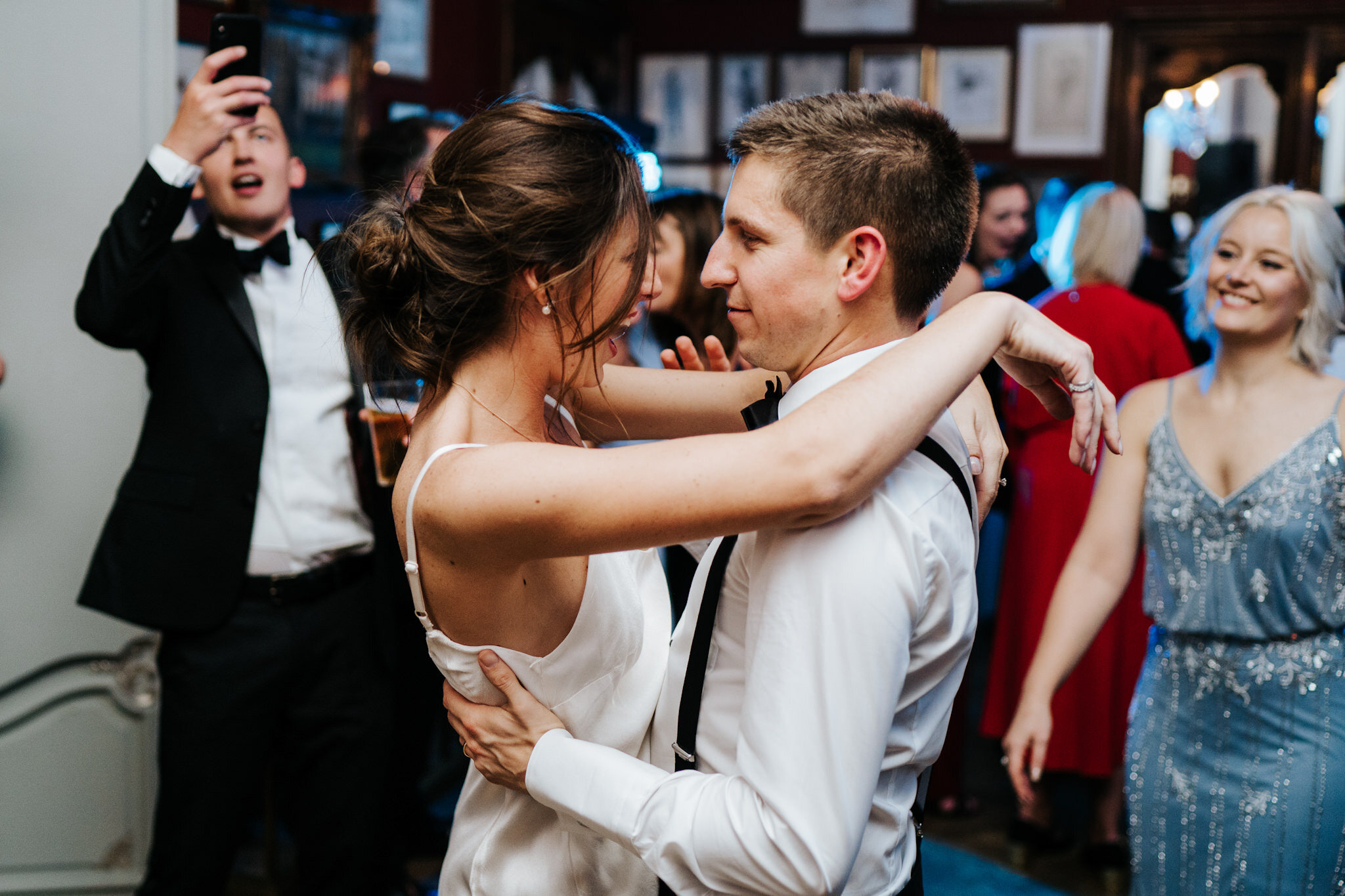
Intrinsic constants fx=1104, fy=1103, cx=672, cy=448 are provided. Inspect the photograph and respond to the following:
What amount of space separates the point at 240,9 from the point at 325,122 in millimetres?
573

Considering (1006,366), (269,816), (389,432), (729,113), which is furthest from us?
(729,113)

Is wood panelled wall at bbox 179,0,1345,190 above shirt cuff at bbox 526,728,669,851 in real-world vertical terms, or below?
above

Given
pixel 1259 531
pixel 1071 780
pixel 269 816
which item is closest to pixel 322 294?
pixel 269 816

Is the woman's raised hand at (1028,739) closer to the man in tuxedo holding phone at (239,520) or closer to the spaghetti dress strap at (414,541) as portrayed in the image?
the spaghetti dress strap at (414,541)

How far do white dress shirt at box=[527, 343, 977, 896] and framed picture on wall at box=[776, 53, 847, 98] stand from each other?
20.3 feet

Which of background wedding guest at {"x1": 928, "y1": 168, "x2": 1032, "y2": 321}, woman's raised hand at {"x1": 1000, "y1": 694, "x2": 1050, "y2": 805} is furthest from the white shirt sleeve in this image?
background wedding guest at {"x1": 928, "y1": 168, "x2": 1032, "y2": 321}

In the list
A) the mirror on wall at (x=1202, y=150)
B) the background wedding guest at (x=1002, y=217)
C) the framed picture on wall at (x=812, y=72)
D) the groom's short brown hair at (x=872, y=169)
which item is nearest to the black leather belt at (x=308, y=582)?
the groom's short brown hair at (x=872, y=169)

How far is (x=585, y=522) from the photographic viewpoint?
0.96 meters

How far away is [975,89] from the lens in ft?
21.7

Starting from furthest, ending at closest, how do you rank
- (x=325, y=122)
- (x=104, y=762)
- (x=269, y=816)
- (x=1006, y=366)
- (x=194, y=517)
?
(x=325, y=122) → (x=269, y=816) → (x=104, y=762) → (x=194, y=517) → (x=1006, y=366)

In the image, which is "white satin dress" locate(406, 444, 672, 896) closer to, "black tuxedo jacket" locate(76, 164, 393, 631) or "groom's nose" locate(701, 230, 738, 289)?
"groom's nose" locate(701, 230, 738, 289)

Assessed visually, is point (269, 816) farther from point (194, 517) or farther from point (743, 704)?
point (743, 704)

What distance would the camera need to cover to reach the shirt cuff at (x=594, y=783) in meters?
1.01

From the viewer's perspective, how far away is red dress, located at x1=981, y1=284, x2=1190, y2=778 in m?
3.23
